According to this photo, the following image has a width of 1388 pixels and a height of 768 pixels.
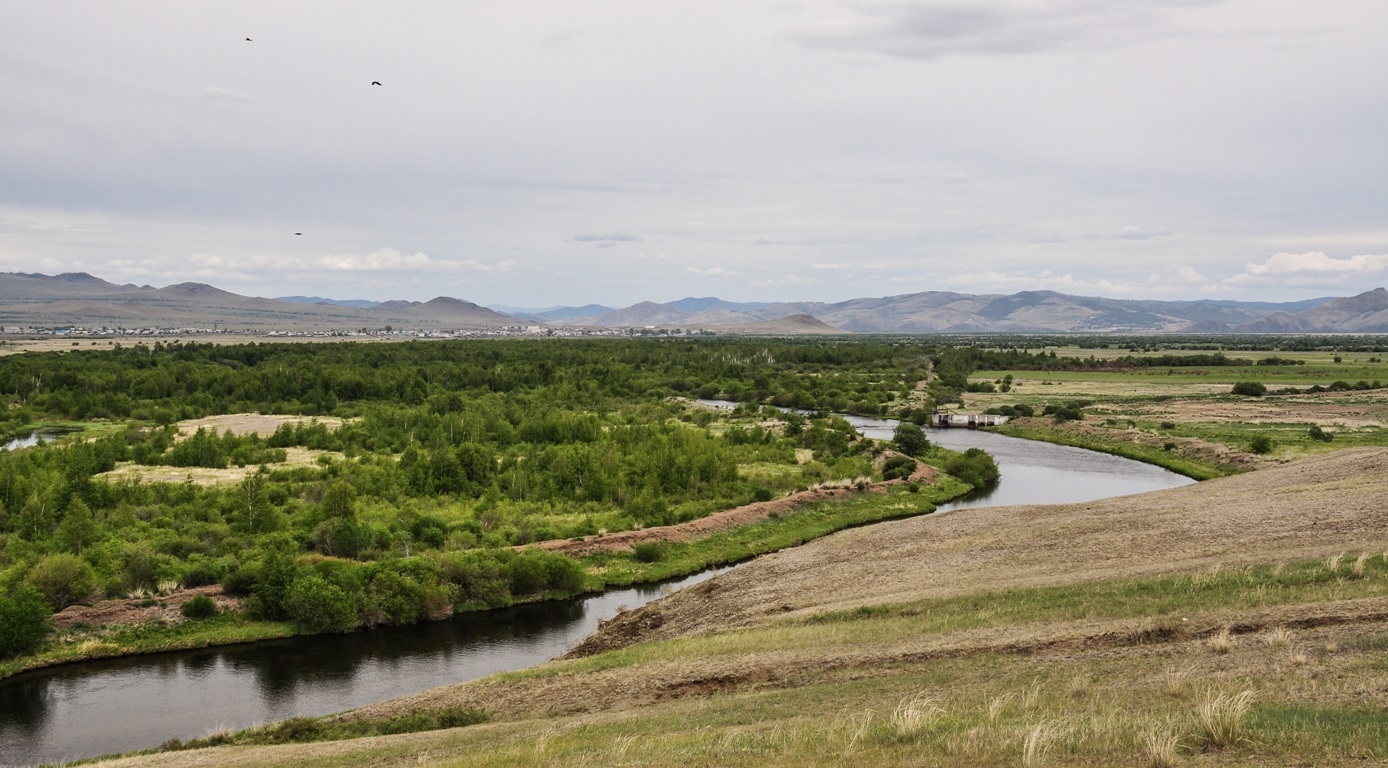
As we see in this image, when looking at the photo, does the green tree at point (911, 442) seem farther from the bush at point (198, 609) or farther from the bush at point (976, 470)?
the bush at point (198, 609)

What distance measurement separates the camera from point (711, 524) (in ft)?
162

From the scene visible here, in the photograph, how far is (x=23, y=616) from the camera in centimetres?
3027

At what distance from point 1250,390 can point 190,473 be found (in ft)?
357

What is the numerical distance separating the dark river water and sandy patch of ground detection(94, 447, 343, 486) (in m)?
23.0

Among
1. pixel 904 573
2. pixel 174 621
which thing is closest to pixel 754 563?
pixel 904 573

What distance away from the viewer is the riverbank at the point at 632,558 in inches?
1267

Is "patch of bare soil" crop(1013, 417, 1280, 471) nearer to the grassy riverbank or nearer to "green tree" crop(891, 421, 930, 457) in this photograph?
the grassy riverbank

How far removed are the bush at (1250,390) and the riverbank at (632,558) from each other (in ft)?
193

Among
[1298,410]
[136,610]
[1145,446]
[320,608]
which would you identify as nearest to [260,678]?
[320,608]

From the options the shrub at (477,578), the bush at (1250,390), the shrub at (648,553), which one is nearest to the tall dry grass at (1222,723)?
the shrub at (477,578)

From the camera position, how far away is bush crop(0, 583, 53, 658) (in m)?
29.8

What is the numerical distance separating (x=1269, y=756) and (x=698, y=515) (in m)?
40.4

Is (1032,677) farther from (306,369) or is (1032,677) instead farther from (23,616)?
(306,369)

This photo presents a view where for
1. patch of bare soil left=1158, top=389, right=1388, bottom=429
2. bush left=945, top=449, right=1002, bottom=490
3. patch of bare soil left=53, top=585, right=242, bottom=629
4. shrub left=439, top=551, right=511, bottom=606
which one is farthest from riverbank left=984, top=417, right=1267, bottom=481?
patch of bare soil left=53, top=585, right=242, bottom=629
